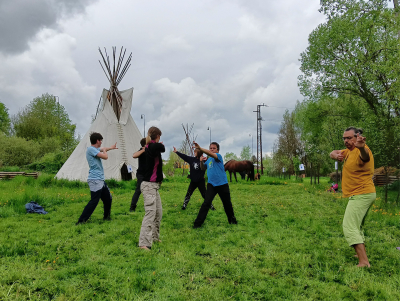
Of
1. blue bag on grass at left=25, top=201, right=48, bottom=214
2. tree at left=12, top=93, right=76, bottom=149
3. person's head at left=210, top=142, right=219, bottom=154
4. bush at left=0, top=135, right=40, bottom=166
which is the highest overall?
tree at left=12, top=93, right=76, bottom=149

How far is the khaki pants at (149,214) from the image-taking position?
4246 mm

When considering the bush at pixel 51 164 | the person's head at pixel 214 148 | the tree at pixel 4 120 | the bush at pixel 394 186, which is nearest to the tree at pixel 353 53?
the bush at pixel 394 186

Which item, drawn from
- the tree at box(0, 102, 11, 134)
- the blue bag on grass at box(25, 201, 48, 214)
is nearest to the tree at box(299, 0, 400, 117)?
the blue bag on grass at box(25, 201, 48, 214)

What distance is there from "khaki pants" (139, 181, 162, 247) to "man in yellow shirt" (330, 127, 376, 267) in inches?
114

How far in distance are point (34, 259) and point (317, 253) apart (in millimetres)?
4135

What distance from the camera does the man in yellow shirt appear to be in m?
3.57

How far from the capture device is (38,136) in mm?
32594

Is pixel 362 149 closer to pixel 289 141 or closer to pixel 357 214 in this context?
pixel 357 214

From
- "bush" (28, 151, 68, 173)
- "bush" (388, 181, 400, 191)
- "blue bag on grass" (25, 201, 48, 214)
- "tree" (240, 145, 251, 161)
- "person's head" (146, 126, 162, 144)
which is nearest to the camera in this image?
"person's head" (146, 126, 162, 144)

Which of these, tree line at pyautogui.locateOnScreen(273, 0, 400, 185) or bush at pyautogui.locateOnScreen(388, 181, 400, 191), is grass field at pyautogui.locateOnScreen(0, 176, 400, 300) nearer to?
tree line at pyautogui.locateOnScreen(273, 0, 400, 185)

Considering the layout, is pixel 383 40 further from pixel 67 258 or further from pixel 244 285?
pixel 67 258

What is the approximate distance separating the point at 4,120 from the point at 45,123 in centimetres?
752

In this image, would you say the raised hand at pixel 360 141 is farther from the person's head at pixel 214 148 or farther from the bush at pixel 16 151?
the bush at pixel 16 151

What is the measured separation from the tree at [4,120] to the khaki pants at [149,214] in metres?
40.4
